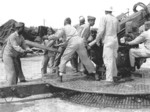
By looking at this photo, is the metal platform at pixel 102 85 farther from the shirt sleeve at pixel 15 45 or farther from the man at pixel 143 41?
the shirt sleeve at pixel 15 45

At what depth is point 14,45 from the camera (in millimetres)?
6664

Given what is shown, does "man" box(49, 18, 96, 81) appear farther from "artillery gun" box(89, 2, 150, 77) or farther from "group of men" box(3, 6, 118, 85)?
"artillery gun" box(89, 2, 150, 77)

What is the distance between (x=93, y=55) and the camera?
24.1 feet

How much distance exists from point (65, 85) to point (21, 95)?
3.62 ft

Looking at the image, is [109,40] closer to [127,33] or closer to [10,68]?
[127,33]

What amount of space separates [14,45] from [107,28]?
239cm

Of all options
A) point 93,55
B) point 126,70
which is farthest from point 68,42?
point 126,70

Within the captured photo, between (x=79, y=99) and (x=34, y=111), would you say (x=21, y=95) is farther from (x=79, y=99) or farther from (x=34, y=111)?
(x=79, y=99)

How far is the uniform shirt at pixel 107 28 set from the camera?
668 centimetres

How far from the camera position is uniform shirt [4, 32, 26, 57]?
6.64m

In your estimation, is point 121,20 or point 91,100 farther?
point 121,20

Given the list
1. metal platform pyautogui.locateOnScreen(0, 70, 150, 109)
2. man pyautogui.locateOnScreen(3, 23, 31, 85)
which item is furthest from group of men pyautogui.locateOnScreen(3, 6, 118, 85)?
metal platform pyautogui.locateOnScreen(0, 70, 150, 109)

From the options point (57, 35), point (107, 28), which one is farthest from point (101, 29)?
point (57, 35)

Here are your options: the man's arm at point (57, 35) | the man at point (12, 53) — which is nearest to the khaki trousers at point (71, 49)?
the man's arm at point (57, 35)
